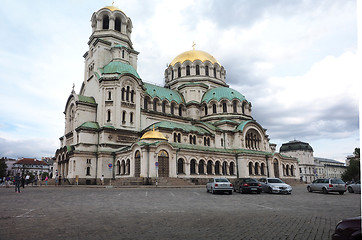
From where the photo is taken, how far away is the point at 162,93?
5222 cm

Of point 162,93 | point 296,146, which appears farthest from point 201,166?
point 296,146

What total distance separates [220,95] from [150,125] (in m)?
17.7

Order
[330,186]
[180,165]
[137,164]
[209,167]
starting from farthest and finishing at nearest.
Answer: [209,167], [180,165], [137,164], [330,186]

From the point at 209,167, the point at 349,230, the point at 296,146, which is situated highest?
the point at 296,146

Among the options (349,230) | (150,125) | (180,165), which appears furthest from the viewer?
(150,125)

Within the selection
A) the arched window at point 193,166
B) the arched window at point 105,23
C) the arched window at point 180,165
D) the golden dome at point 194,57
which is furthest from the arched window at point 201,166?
the arched window at point 105,23

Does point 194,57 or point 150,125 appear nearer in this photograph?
point 150,125

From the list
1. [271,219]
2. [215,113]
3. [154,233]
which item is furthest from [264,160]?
[154,233]

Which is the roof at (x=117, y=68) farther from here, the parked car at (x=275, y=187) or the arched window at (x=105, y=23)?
the parked car at (x=275, y=187)

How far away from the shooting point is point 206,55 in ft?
203

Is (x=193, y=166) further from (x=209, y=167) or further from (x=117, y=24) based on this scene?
(x=117, y=24)

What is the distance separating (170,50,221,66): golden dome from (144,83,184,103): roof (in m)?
9.29

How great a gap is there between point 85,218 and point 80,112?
117 feet

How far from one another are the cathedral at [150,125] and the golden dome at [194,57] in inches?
9.2
